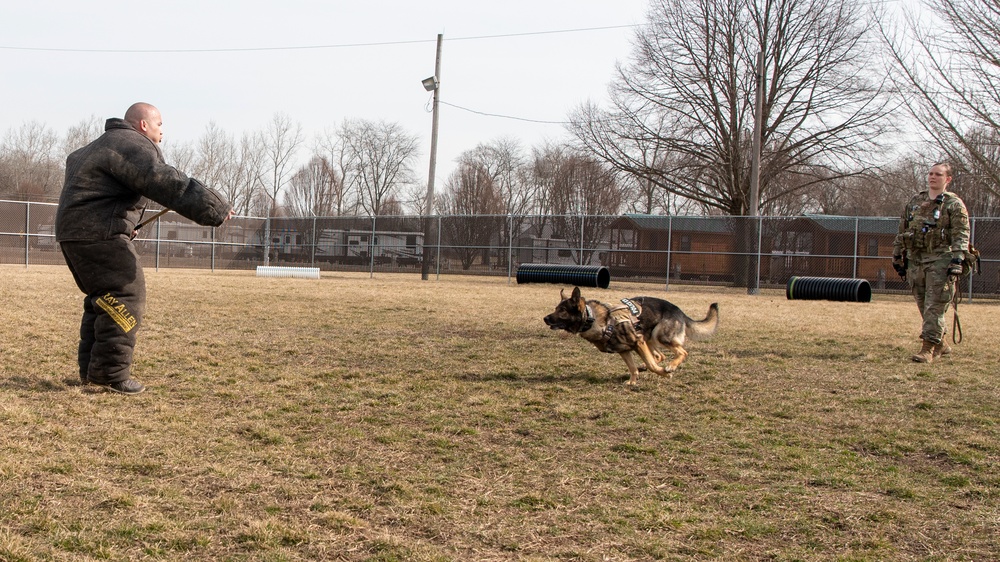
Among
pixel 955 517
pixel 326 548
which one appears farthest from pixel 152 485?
pixel 955 517

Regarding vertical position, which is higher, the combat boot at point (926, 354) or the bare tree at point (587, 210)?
the bare tree at point (587, 210)

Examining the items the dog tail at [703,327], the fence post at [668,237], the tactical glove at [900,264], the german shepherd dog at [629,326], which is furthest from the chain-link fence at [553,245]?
the german shepherd dog at [629,326]

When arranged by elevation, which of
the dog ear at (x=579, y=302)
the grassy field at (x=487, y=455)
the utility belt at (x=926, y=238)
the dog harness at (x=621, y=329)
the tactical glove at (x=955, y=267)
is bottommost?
the grassy field at (x=487, y=455)

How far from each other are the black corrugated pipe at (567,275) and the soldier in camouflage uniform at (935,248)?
45.0 feet

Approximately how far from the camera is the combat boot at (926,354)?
788cm

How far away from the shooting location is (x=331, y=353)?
7633 millimetres

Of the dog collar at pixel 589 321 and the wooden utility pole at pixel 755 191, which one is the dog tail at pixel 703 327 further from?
the wooden utility pole at pixel 755 191

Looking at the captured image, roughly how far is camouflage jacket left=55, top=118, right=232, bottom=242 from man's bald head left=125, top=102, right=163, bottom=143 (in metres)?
0.11

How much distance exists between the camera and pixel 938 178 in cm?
776

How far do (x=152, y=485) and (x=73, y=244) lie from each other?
2346 millimetres

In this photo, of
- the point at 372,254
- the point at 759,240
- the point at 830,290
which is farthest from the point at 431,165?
the point at 830,290

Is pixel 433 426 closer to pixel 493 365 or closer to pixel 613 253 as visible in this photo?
pixel 493 365

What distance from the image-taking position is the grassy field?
2.88m

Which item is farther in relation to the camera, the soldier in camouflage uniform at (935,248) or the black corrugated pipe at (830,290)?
the black corrugated pipe at (830,290)
